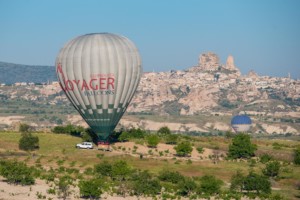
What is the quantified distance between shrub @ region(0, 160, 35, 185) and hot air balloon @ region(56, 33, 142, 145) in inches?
844

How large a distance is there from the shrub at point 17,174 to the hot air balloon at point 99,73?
21.4 meters

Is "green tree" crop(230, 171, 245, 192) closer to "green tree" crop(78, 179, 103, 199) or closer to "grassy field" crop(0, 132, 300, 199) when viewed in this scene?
"grassy field" crop(0, 132, 300, 199)

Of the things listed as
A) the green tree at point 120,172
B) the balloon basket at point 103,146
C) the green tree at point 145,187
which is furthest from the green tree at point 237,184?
the balloon basket at point 103,146

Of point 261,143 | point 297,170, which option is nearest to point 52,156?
point 297,170

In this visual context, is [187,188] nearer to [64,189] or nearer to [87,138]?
[64,189]

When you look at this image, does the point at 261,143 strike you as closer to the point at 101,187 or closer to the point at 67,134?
the point at 67,134

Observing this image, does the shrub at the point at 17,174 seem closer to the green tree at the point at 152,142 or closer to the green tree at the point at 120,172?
the green tree at the point at 120,172

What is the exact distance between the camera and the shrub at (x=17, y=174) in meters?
81.3

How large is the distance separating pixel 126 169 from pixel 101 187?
9.86 meters

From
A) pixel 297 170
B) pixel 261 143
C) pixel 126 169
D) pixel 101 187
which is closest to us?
pixel 101 187

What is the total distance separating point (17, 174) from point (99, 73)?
2572 cm

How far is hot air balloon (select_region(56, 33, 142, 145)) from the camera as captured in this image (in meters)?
103

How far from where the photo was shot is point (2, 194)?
73188 mm

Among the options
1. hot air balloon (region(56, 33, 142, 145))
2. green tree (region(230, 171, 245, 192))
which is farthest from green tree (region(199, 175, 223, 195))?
hot air balloon (region(56, 33, 142, 145))
